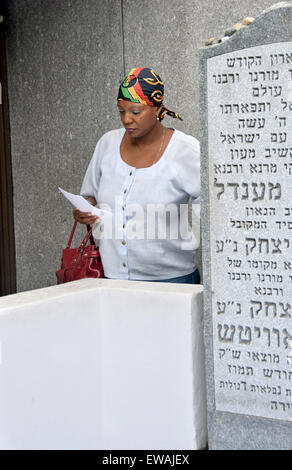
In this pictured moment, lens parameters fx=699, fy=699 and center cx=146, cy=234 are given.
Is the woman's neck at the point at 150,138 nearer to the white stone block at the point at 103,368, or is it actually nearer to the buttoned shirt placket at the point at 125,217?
the buttoned shirt placket at the point at 125,217

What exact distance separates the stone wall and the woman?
134cm

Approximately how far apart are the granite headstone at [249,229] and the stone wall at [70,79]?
198 centimetres

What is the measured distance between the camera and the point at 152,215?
335 centimetres

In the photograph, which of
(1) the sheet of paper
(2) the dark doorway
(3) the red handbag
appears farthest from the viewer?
(2) the dark doorway

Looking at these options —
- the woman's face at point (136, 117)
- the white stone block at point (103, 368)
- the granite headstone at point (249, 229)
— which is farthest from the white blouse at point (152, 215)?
the granite headstone at point (249, 229)

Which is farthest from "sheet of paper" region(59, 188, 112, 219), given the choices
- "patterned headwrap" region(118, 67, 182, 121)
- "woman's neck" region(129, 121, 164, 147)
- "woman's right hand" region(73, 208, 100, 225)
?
"patterned headwrap" region(118, 67, 182, 121)

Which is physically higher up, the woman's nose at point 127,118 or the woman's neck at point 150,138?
the woman's nose at point 127,118

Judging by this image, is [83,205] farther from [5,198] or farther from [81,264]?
[5,198]

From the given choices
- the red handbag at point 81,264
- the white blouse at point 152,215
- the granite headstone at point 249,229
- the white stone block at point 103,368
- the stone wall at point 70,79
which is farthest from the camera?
the stone wall at point 70,79

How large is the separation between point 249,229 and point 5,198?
3670mm

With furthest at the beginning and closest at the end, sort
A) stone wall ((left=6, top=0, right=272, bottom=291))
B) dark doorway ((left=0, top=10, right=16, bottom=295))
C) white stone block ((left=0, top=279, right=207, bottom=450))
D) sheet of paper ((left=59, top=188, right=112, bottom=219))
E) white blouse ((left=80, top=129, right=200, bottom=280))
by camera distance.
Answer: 1. dark doorway ((left=0, top=10, right=16, bottom=295))
2. stone wall ((left=6, top=0, right=272, bottom=291))
3. white blouse ((left=80, top=129, right=200, bottom=280))
4. sheet of paper ((left=59, top=188, right=112, bottom=219))
5. white stone block ((left=0, top=279, right=207, bottom=450))

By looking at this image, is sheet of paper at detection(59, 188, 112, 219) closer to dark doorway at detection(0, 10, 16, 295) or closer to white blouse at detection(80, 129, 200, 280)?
white blouse at detection(80, 129, 200, 280)

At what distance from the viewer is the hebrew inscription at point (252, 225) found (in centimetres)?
250

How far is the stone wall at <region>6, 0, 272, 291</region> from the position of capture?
4.73 m
